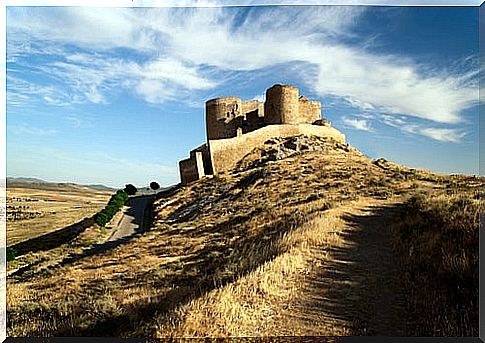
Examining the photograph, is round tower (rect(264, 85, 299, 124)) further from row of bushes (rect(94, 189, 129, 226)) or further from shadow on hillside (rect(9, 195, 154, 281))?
row of bushes (rect(94, 189, 129, 226))

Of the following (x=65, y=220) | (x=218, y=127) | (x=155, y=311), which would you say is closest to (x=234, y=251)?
(x=155, y=311)

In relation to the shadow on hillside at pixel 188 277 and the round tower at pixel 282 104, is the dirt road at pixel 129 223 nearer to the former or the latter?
the shadow on hillside at pixel 188 277

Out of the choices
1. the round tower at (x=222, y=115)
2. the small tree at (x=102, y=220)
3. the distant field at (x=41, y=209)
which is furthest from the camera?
the round tower at (x=222, y=115)

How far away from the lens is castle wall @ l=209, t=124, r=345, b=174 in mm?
17422

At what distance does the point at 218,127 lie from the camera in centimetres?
2112

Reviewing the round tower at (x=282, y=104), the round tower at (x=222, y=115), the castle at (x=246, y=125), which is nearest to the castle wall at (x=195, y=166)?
the castle at (x=246, y=125)

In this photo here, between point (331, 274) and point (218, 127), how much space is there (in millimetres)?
17197

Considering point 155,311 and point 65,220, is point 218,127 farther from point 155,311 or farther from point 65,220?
point 155,311

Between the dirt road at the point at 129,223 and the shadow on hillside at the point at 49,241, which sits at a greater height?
the dirt road at the point at 129,223

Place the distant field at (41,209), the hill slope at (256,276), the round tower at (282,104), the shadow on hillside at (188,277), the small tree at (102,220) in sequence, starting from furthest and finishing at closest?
the round tower at (282,104), the small tree at (102,220), the distant field at (41,209), the shadow on hillside at (188,277), the hill slope at (256,276)

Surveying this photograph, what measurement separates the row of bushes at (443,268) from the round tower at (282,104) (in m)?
14.1

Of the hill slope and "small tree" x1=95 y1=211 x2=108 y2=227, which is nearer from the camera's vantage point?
the hill slope

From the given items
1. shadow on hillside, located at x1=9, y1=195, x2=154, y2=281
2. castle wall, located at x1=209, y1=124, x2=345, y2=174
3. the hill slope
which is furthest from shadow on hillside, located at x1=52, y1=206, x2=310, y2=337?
castle wall, located at x1=209, y1=124, x2=345, y2=174

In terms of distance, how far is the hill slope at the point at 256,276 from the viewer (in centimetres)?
345
